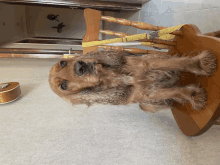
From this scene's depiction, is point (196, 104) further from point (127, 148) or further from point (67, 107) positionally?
point (67, 107)

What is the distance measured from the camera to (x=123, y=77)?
641 millimetres

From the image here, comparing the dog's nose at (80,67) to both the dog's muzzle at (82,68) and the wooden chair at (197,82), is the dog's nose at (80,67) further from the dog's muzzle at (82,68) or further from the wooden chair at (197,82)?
the wooden chair at (197,82)

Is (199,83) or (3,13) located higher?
(3,13)

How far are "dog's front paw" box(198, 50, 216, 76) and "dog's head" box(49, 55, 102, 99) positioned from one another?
1.40 feet

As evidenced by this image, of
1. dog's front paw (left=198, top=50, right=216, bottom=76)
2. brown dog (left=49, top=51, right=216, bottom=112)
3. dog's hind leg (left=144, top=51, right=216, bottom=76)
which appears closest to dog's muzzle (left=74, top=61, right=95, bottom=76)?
brown dog (left=49, top=51, right=216, bottom=112)

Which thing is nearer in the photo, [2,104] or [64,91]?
[64,91]

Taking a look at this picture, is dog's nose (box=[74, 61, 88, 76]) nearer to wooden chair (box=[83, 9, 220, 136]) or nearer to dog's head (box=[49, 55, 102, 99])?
dog's head (box=[49, 55, 102, 99])

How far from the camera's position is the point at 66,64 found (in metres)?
0.65

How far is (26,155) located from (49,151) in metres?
0.15

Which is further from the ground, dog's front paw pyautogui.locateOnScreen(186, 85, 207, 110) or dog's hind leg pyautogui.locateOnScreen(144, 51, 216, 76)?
dog's hind leg pyautogui.locateOnScreen(144, 51, 216, 76)

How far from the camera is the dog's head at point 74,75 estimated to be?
600mm

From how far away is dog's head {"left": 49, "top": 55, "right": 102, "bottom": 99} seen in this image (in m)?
0.60

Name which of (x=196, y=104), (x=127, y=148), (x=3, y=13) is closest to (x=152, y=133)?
(x=127, y=148)

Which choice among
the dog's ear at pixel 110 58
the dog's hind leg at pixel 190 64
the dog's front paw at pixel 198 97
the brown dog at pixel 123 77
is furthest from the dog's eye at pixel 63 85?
the dog's front paw at pixel 198 97
